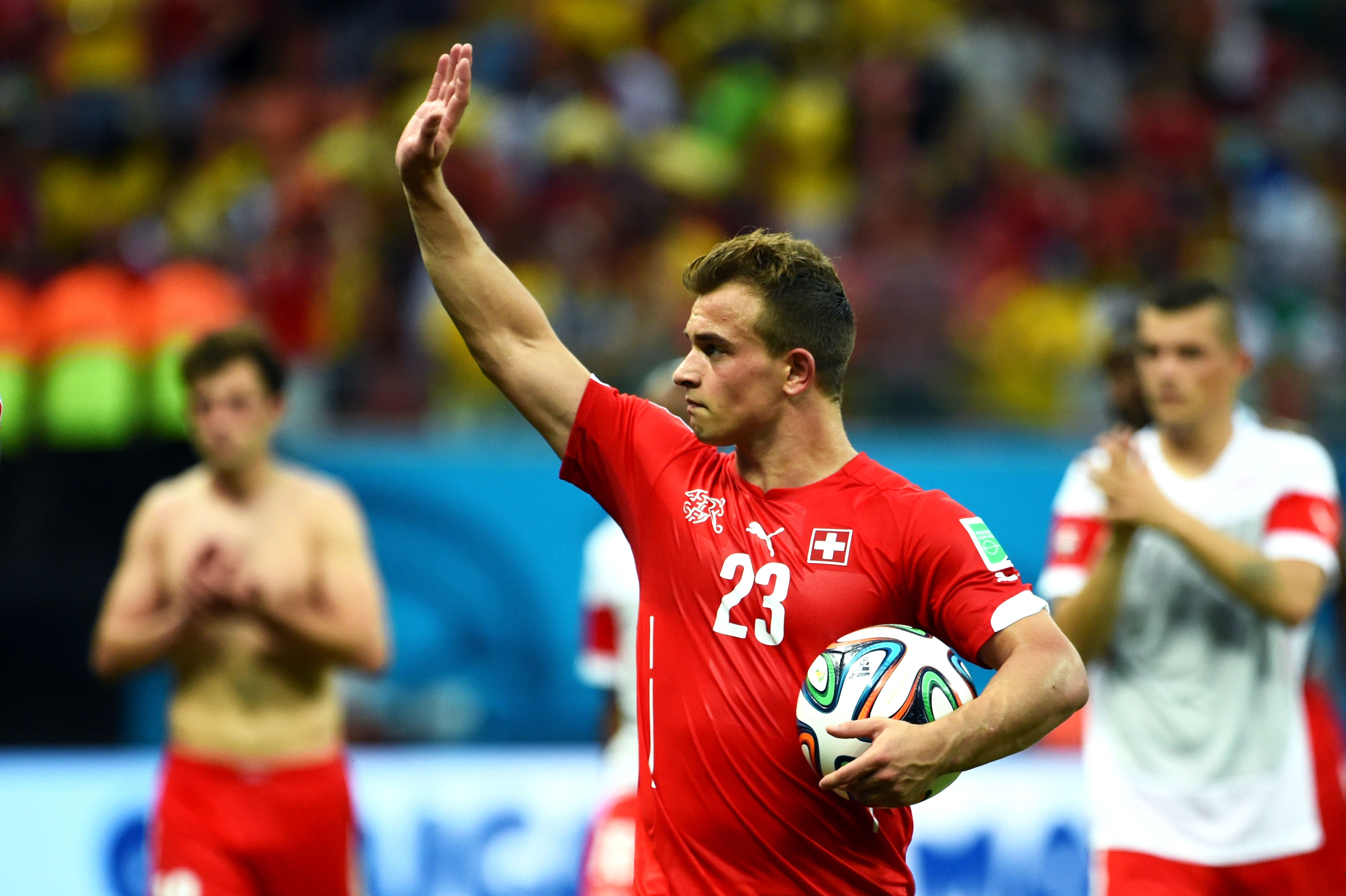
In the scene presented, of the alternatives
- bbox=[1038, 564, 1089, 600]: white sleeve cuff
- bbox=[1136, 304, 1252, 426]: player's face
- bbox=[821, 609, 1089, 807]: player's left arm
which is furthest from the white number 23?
bbox=[1136, 304, 1252, 426]: player's face

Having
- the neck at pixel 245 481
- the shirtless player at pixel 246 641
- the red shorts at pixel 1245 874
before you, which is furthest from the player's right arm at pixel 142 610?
the red shorts at pixel 1245 874

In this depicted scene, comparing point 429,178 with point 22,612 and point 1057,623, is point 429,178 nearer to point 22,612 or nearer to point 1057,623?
point 1057,623

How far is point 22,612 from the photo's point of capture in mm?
9773

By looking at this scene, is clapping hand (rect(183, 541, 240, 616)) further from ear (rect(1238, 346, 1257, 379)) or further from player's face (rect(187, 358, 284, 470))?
ear (rect(1238, 346, 1257, 379))

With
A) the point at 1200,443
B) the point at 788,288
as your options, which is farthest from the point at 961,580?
the point at 1200,443

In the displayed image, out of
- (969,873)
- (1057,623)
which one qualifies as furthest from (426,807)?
(1057,623)

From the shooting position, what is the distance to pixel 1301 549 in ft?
17.4

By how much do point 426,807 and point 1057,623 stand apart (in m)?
4.16

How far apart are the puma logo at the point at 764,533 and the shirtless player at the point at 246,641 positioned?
2755mm

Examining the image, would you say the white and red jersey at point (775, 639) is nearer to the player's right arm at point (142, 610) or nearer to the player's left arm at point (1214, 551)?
the player's left arm at point (1214, 551)

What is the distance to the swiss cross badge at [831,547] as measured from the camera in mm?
3795

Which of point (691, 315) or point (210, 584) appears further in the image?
point (210, 584)

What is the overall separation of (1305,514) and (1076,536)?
724mm

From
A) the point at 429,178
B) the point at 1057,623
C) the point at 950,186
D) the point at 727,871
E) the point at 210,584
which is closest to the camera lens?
the point at 727,871
